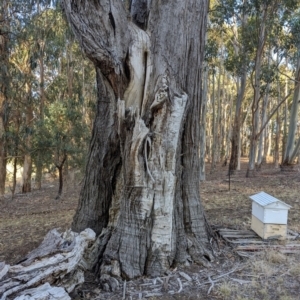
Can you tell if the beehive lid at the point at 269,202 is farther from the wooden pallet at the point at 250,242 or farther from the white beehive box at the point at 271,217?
the wooden pallet at the point at 250,242

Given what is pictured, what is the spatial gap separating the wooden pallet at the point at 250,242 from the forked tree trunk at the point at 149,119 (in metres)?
0.46

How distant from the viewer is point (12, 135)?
37.2ft

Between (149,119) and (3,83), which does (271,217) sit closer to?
(149,119)

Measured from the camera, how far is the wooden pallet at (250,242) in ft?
11.9

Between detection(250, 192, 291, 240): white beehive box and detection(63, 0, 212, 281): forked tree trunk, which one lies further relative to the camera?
detection(250, 192, 291, 240): white beehive box

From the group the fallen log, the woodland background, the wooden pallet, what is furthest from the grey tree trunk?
the fallen log

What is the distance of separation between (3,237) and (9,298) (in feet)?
9.83

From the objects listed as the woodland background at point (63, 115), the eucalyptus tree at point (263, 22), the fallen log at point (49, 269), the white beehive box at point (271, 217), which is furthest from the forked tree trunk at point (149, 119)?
the eucalyptus tree at point (263, 22)

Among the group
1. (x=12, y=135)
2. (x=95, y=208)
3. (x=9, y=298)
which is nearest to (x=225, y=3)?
(x=12, y=135)

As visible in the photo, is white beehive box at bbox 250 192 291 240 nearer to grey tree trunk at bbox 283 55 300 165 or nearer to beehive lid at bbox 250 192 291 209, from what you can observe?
beehive lid at bbox 250 192 291 209

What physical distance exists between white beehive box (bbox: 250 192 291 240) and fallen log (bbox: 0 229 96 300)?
1.96m

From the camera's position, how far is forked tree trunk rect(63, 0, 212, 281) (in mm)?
2879

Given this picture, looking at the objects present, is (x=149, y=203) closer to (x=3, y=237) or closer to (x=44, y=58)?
(x=3, y=237)

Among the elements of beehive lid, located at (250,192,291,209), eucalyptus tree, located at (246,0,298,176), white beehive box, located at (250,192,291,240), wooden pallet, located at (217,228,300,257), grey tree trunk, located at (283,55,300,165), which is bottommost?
wooden pallet, located at (217,228,300,257)
